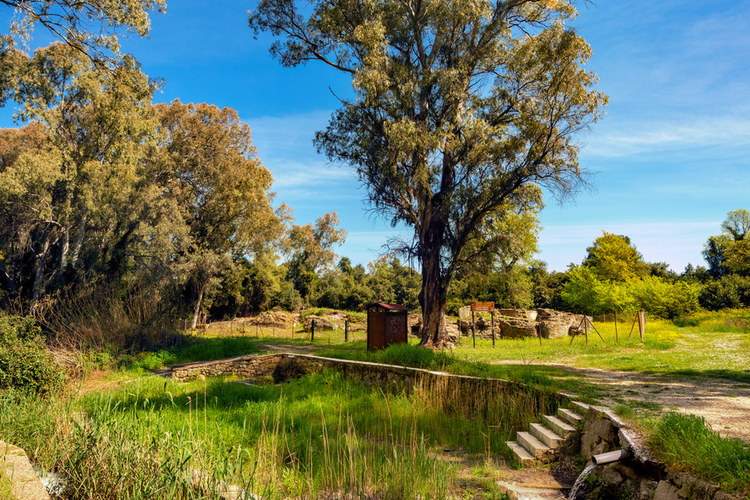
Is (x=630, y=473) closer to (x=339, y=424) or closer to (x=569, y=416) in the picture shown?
(x=569, y=416)

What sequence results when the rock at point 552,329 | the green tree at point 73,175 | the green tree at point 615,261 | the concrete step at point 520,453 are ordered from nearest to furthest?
the concrete step at point 520,453, the green tree at point 73,175, the rock at point 552,329, the green tree at point 615,261

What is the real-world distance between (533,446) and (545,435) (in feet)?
0.79

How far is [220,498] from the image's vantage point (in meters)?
3.33

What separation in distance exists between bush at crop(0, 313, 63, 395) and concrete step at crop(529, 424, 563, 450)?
8243 mm

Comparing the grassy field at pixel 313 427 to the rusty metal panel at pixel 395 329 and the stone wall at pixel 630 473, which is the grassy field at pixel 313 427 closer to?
the stone wall at pixel 630 473

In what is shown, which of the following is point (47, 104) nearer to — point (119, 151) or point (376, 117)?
point (119, 151)

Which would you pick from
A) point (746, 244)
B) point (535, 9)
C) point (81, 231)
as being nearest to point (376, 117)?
point (535, 9)

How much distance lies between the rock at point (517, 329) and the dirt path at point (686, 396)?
10.8m

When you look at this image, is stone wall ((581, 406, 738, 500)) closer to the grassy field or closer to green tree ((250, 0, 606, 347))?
the grassy field

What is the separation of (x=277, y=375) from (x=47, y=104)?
15601 mm

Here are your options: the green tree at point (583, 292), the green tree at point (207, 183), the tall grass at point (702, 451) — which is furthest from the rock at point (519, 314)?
the tall grass at point (702, 451)

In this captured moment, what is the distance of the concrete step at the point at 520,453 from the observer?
583cm

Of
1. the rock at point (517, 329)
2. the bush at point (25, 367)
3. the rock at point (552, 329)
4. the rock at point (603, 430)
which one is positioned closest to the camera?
the rock at point (603, 430)

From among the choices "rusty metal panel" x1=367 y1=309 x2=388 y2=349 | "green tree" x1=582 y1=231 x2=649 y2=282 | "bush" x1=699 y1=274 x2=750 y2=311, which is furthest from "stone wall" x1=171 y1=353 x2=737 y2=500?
"green tree" x1=582 y1=231 x2=649 y2=282
